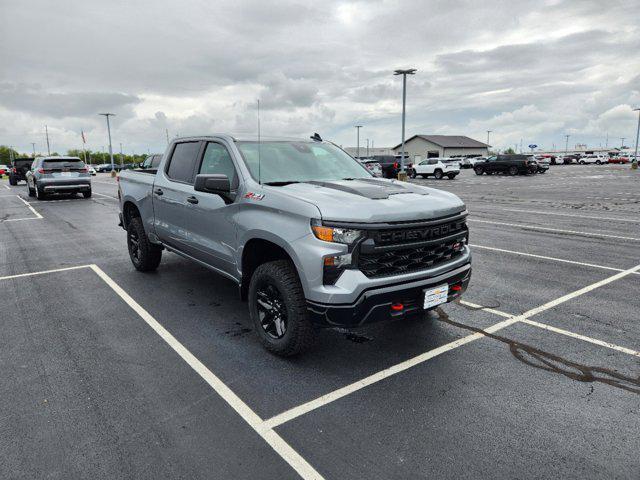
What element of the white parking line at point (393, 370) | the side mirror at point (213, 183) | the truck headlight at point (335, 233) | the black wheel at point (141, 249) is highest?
the side mirror at point (213, 183)

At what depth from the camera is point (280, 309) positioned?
3.81 metres

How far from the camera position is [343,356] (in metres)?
3.98

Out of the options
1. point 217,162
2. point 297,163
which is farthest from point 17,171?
point 297,163

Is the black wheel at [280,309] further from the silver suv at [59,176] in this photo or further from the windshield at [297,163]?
the silver suv at [59,176]

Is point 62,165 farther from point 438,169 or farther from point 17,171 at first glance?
point 438,169

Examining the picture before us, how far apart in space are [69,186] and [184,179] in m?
16.0

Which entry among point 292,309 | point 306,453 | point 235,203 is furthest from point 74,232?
point 306,453

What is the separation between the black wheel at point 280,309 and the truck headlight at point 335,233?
460mm

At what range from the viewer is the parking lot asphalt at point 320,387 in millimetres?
2639

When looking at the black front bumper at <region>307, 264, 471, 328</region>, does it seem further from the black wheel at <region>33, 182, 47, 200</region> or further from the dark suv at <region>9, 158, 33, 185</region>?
the dark suv at <region>9, 158, 33, 185</region>

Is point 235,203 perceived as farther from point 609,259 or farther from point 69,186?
point 69,186

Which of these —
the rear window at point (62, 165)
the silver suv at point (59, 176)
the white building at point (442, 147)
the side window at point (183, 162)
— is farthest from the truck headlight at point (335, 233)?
the white building at point (442, 147)

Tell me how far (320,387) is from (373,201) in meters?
1.51

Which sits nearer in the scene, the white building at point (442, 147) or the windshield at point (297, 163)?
the windshield at point (297, 163)
